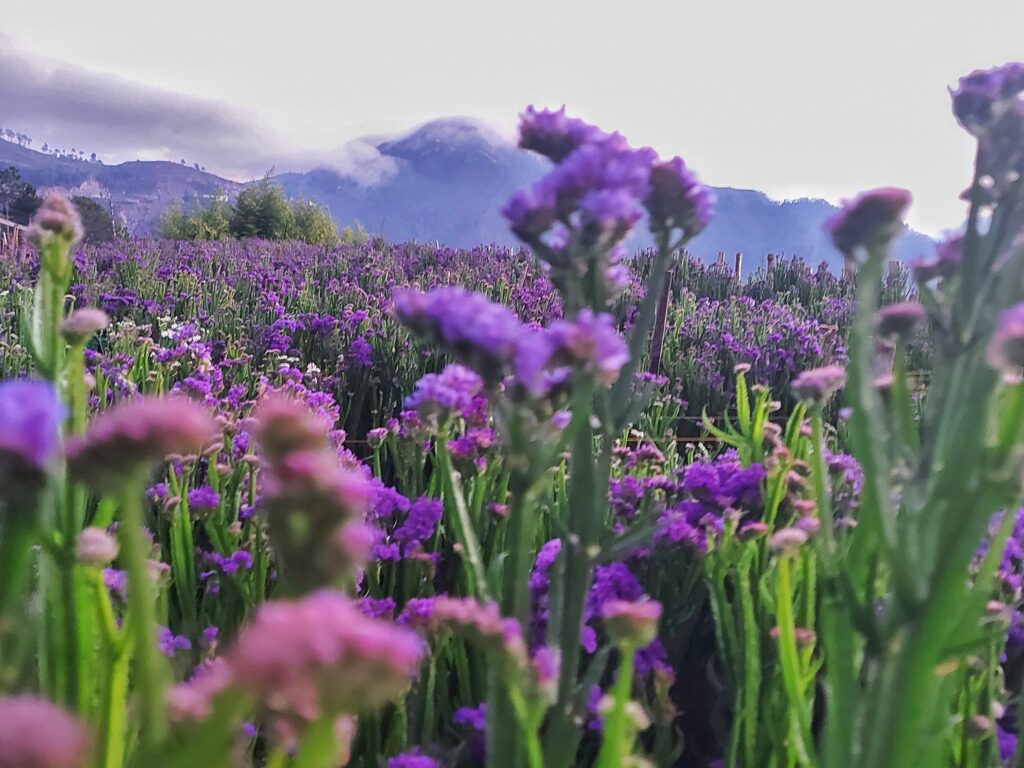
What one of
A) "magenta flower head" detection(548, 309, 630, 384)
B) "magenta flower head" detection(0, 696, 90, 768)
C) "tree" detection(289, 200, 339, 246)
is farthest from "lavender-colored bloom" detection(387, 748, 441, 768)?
"tree" detection(289, 200, 339, 246)

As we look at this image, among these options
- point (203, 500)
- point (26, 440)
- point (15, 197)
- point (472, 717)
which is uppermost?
point (15, 197)

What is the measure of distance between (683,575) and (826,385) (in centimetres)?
74

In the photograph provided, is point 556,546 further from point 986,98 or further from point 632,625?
point 986,98

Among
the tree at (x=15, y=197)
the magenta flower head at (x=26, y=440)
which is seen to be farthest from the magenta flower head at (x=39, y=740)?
the tree at (x=15, y=197)

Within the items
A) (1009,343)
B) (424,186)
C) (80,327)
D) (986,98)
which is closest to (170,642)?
(80,327)

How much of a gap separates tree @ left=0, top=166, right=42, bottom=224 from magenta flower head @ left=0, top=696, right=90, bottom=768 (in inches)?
1794

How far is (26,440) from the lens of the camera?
0.42 metres

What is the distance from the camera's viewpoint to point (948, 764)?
3.88 feet

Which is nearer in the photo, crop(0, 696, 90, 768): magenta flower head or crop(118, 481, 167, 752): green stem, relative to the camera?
crop(0, 696, 90, 768): magenta flower head

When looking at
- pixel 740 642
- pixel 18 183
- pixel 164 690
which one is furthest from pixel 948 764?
pixel 18 183

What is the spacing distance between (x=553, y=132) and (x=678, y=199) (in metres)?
0.17

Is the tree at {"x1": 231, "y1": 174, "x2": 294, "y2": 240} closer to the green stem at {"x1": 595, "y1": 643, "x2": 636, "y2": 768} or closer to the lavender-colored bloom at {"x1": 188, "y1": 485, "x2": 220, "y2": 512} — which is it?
the lavender-colored bloom at {"x1": 188, "y1": 485, "x2": 220, "y2": 512}

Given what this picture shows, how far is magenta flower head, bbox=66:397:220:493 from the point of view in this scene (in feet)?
1.38

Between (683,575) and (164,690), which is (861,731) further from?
(683,575)
